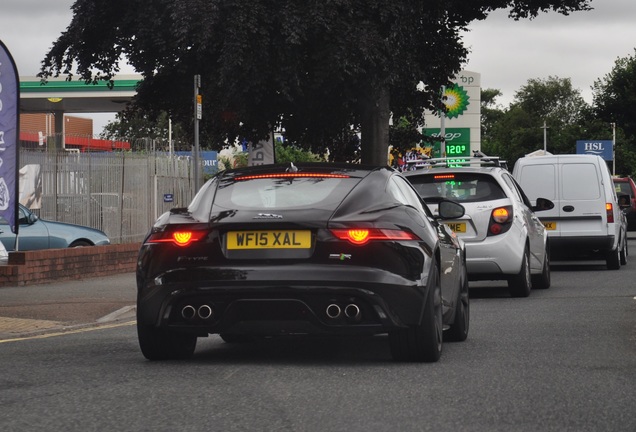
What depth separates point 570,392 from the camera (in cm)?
725

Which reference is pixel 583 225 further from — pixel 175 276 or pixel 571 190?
pixel 175 276

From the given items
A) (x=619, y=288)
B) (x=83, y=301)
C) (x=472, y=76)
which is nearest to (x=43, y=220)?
(x=83, y=301)

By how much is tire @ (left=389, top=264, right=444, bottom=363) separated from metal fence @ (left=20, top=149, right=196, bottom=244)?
Result: 15258 mm

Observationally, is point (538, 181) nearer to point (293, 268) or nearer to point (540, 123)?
point (293, 268)

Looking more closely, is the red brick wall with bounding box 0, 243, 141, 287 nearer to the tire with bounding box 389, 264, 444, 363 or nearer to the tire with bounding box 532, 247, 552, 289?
the tire with bounding box 532, 247, 552, 289

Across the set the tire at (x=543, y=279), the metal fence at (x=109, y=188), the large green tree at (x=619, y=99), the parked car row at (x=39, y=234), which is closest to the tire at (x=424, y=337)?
the tire at (x=543, y=279)

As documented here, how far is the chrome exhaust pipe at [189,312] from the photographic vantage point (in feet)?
26.9

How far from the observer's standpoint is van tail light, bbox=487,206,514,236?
15.6m

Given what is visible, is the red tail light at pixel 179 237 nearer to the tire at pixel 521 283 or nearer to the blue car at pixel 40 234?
the tire at pixel 521 283

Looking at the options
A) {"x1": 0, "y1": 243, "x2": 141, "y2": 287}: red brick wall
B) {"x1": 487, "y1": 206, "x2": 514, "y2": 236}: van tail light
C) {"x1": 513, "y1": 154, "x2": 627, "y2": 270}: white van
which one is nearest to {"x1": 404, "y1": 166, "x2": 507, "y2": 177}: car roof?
{"x1": 487, "y1": 206, "x2": 514, "y2": 236}: van tail light

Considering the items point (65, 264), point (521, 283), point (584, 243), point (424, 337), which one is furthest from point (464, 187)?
point (424, 337)

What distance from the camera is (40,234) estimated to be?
22.1 metres

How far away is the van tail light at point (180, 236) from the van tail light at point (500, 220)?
785cm

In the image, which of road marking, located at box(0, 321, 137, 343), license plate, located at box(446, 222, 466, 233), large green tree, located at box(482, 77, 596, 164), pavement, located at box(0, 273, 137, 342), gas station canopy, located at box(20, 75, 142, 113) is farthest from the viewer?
large green tree, located at box(482, 77, 596, 164)
